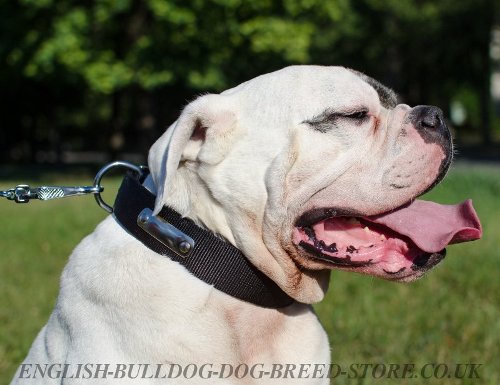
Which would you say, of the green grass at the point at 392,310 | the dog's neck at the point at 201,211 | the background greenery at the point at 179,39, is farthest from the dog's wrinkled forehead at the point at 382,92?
the background greenery at the point at 179,39

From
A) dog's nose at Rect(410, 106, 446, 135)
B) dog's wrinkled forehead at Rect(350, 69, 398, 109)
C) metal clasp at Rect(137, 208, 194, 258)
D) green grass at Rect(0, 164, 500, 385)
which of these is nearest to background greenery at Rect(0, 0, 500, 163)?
green grass at Rect(0, 164, 500, 385)

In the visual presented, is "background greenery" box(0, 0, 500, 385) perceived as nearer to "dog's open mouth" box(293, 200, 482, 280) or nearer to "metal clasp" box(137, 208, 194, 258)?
"dog's open mouth" box(293, 200, 482, 280)

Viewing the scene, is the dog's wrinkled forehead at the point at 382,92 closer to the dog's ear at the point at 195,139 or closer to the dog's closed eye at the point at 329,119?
the dog's closed eye at the point at 329,119

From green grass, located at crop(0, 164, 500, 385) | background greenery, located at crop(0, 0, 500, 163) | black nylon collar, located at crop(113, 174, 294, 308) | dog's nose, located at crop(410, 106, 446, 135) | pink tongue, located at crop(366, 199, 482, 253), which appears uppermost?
dog's nose, located at crop(410, 106, 446, 135)

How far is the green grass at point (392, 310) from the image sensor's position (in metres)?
4.59

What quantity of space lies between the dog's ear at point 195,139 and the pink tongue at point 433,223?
2.06 ft

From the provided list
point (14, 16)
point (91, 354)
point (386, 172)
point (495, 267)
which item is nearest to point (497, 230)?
point (495, 267)

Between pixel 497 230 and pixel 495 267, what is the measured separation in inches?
75.2

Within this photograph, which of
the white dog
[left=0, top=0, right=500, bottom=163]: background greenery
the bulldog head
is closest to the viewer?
the white dog

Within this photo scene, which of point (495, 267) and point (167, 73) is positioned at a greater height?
point (495, 267)

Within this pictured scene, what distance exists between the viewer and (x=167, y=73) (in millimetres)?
19000

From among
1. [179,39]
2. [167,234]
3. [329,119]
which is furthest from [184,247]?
[179,39]

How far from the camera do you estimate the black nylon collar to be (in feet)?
8.86

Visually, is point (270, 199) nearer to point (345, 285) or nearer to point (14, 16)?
point (345, 285)
